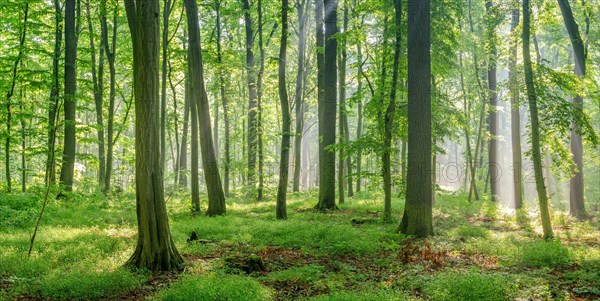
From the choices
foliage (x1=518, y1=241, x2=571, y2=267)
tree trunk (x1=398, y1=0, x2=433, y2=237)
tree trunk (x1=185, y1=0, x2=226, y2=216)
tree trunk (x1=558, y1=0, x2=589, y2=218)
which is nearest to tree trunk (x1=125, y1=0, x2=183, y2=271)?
tree trunk (x1=185, y1=0, x2=226, y2=216)

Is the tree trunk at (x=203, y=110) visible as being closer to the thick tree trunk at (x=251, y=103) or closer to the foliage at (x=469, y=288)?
the thick tree trunk at (x=251, y=103)

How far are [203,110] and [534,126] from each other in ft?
33.3

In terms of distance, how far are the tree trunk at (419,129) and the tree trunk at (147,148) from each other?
6.66 meters

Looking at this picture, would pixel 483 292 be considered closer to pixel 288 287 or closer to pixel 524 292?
pixel 524 292

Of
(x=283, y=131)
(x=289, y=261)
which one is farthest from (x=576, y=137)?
(x=289, y=261)

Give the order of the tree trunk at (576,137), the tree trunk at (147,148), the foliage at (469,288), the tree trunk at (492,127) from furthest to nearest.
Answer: the tree trunk at (492,127) → the tree trunk at (576,137) → the tree trunk at (147,148) → the foliage at (469,288)

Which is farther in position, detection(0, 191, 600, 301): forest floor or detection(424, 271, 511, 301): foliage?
detection(0, 191, 600, 301): forest floor

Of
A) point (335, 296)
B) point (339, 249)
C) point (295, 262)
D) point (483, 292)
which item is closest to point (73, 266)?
point (295, 262)

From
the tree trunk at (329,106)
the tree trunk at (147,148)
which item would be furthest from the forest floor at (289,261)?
the tree trunk at (329,106)

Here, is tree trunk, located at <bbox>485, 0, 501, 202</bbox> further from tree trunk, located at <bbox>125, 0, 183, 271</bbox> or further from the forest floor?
tree trunk, located at <bbox>125, 0, 183, 271</bbox>

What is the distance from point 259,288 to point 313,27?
21.7m

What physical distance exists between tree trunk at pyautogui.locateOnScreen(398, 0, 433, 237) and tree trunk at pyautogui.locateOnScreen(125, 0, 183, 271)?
666cm

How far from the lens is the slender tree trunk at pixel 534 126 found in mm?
10453

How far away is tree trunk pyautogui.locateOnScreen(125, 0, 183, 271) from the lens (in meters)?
6.87
